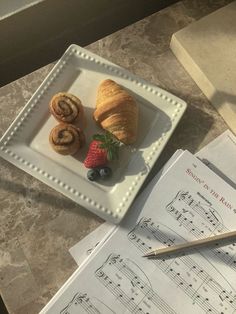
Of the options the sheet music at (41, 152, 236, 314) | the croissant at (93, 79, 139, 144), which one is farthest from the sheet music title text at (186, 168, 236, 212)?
the croissant at (93, 79, 139, 144)

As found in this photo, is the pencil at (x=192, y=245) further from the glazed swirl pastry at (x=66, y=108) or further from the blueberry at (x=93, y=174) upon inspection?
the glazed swirl pastry at (x=66, y=108)

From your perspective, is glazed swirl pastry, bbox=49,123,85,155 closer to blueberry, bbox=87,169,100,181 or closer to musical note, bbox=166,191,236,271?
blueberry, bbox=87,169,100,181

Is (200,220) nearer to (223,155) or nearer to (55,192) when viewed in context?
(223,155)

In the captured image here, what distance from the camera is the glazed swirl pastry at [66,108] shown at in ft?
2.39

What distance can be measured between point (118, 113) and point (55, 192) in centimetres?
17

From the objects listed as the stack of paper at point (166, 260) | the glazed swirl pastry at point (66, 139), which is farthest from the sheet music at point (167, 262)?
the glazed swirl pastry at point (66, 139)

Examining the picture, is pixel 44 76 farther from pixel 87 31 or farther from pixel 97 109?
pixel 87 31

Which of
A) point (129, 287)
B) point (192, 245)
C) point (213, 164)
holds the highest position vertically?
point (213, 164)

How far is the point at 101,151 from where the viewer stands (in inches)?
28.0

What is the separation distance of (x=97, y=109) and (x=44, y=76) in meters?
0.15

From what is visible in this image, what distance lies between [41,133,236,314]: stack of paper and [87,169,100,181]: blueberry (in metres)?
0.08

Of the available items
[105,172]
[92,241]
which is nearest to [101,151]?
[105,172]

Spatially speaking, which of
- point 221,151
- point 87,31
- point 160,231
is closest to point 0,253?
point 160,231

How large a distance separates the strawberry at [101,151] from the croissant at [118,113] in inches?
0.8
